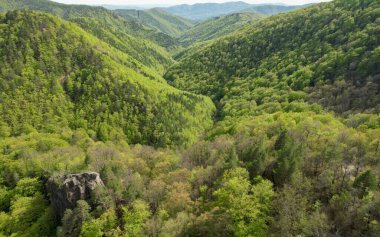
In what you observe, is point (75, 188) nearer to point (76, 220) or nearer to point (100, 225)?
point (76, 220)

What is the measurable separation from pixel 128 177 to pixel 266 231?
58.1 metres

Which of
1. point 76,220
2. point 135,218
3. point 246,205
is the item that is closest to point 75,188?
point 76,220

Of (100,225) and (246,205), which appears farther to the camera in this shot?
(100,225)

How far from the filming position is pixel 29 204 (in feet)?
381

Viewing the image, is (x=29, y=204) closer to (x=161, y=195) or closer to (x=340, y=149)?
(x=161, y=195)

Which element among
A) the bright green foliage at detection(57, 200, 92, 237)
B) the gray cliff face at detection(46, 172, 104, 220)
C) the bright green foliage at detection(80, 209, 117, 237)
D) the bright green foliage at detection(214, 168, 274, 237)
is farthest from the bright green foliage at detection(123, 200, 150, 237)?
the gray cliff face at detection(46, 172, 104, 220)

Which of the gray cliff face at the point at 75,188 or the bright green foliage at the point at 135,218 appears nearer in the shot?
the bright green foliage at the point at 135,218

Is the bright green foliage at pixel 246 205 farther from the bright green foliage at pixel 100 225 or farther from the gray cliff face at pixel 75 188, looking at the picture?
the gray cliff face at pixel 75 188

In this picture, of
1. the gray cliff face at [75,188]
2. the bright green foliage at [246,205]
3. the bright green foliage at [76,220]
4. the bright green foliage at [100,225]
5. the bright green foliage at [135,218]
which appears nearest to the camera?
the bright green foliage at [246,205]

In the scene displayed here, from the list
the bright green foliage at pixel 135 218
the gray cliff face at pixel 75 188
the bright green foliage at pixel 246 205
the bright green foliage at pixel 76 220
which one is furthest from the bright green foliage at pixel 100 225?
the bright green foliage at pixel 246 205

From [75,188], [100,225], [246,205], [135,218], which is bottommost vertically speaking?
[75,188]

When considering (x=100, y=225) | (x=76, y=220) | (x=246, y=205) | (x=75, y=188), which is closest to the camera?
(x=246, y=205)

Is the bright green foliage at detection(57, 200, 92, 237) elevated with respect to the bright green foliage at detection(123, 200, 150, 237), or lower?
lower

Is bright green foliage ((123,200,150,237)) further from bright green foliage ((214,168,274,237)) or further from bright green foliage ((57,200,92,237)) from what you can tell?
bright green foliage ((214,168,274,237))
